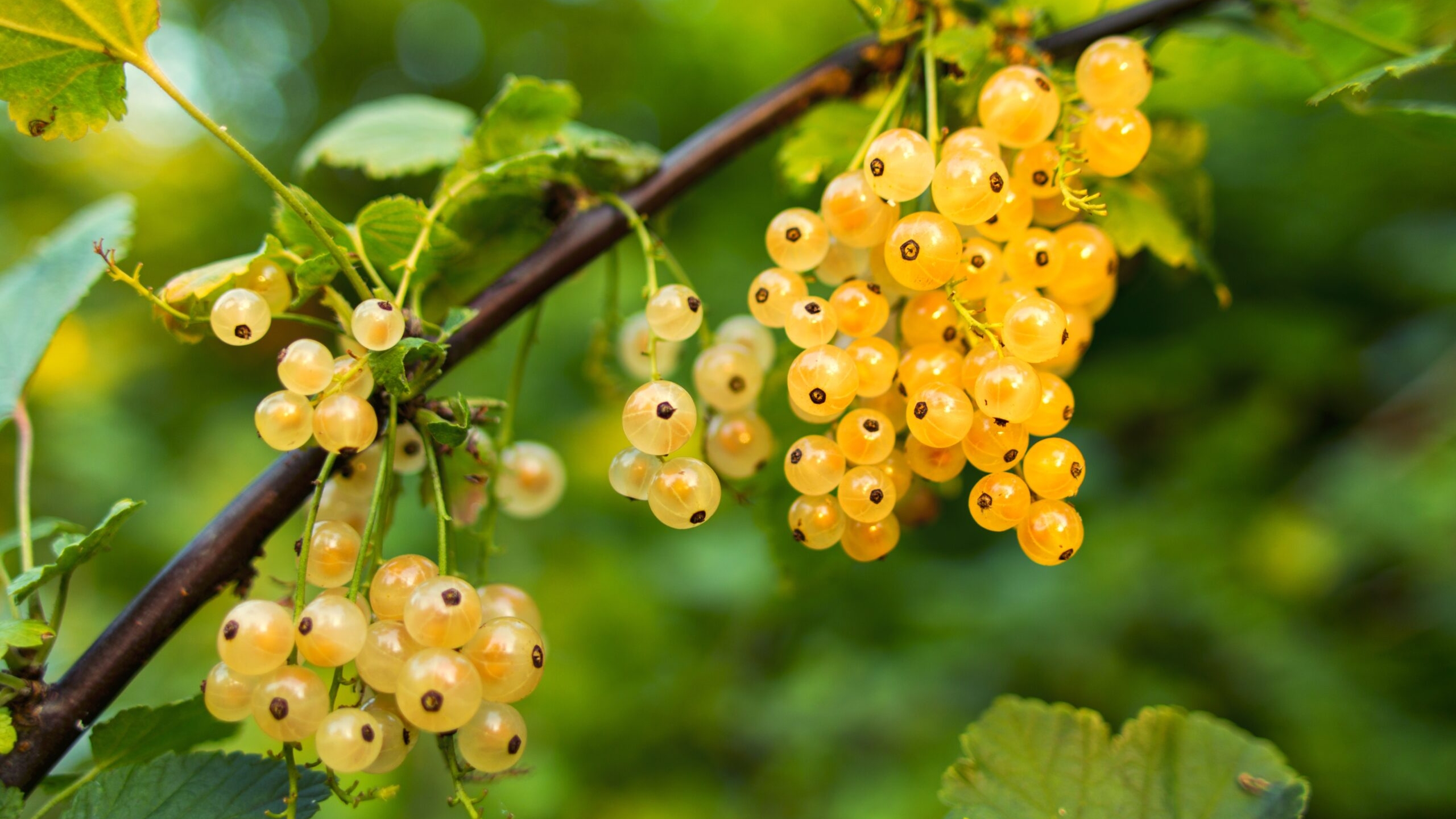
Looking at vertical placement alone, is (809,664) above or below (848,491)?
below

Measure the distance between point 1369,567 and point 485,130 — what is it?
1.46 metres

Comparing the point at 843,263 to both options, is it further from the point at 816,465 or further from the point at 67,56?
the point at 67,56

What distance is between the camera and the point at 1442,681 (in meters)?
1.19

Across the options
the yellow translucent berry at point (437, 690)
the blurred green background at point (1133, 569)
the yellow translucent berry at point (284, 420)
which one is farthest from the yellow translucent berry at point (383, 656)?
the blurred green background at point (1133, 569)

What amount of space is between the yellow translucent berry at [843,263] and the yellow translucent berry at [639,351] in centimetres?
17

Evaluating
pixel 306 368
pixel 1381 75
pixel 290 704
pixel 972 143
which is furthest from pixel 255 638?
pixel 1381 75

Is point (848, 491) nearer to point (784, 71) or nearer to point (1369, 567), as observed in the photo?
point (1369, 567)

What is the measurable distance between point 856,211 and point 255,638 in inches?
16.3

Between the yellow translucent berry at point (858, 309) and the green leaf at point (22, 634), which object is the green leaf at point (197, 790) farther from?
the yellow translucent berry at point (858, 309)

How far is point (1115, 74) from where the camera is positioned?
0.57 meters

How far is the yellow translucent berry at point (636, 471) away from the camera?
0.53 metres

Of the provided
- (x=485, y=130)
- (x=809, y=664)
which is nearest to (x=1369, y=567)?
(x=809, y=664)

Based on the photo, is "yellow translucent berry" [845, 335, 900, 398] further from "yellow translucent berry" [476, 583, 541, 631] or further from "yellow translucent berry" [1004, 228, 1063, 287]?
"yellow translucent berry" [476, 583, 541, 631]

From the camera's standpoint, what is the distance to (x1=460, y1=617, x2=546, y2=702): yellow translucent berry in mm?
474
